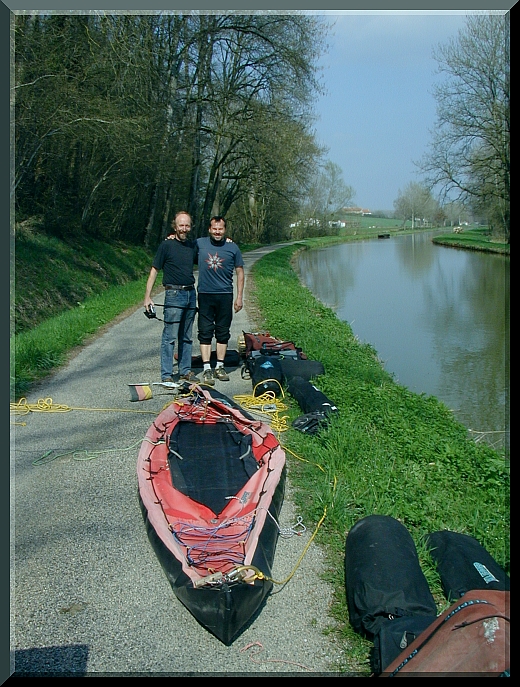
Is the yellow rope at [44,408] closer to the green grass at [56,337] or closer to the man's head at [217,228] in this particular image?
the green grass at [56,337]

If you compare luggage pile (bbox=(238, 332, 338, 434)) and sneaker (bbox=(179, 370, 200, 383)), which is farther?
sneaker (bbox=(179, 370, 200, 383))

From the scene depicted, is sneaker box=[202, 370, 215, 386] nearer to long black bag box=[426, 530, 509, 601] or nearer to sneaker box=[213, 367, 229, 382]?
sneaker box=[213, 367, 229, 382]

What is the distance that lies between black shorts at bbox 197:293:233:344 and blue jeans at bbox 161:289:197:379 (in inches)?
6.6

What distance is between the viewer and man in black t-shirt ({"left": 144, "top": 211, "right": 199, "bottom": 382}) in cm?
770

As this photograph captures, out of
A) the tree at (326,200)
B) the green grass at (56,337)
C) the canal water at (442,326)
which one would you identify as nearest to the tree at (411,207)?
the tree at (326,200)

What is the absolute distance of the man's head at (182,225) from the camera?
762cm

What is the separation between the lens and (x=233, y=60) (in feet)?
91.8

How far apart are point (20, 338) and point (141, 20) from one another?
11656 mm

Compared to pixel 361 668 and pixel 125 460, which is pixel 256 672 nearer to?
pixel 361 668

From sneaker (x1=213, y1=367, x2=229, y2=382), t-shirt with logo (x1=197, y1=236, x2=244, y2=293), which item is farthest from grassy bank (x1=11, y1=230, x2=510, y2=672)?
t-shirt with logo (x1=197, y1=236, x2=244, y2=293)

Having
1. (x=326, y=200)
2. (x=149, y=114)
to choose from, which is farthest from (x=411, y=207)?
(x=149, y=114)

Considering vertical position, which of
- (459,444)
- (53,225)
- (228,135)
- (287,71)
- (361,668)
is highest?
(287,71)
